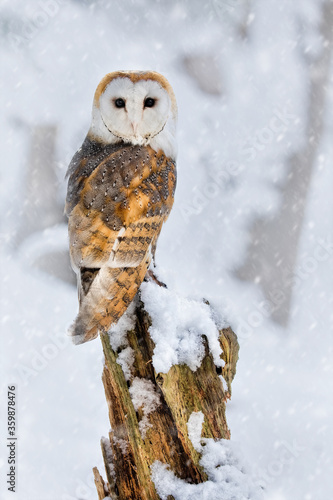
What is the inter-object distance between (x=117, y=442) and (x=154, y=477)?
188 millimetres

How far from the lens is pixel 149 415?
1510 mm

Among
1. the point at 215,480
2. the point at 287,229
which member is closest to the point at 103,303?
the point at 215,480

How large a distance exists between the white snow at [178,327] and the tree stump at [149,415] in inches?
1.0

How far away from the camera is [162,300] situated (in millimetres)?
1648

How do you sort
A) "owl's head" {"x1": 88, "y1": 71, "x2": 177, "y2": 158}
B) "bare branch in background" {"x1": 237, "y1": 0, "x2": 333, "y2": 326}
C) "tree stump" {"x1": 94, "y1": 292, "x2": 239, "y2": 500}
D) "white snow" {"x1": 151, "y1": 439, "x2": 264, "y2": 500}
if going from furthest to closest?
"bare branch in background" {"x1": 237, "y1": 0, "x2": 333, "y2": 326}
"owl's head" {"x1": 88, "y1": 71, "x2": 177, "y2": 158}
"tree stump" {"x1": 94, "y1": 292, "x2": 239, "y2": 500}
"white snow" {"x1": 151, "y1": 439, "x2": 264, "y2": 500}

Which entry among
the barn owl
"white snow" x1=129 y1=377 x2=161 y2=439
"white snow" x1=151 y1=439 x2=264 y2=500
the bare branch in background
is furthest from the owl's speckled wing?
the bare branch in background

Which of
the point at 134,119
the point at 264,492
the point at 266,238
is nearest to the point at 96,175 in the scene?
the point at 134,119

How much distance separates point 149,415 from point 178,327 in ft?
1.07

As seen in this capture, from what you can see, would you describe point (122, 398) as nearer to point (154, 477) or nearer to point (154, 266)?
point (154, 477)

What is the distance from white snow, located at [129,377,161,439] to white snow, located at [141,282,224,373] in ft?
0.44

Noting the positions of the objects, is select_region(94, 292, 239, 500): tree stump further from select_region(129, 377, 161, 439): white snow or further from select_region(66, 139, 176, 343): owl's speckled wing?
select_region(66, 139, 176, 343): owl's speckled wing

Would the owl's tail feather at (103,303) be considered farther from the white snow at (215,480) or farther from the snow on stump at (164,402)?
the white snow at (215,480)

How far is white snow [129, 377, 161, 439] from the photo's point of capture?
1.50 m

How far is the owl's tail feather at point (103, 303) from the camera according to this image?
1521 mm
